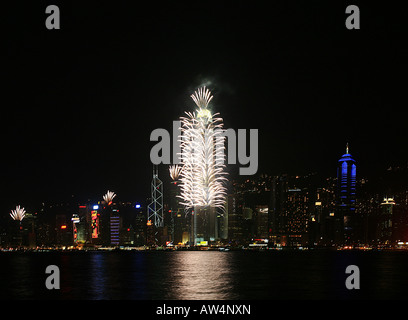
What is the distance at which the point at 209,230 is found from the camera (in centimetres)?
18000

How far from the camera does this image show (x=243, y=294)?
61.0 meters

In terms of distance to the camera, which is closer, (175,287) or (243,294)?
(243,294)

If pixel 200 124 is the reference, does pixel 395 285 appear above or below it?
below

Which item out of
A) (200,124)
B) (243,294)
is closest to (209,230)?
(200,124)

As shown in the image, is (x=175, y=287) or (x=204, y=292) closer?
(x=204, y=292)

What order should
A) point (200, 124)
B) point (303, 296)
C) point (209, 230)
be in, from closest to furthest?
point (303, 296)
point (200, 124)
point (209, 230)

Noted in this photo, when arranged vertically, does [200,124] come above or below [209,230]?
above

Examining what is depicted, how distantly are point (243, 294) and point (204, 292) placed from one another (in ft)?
14.8

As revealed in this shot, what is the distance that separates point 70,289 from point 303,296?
28.9 meters
